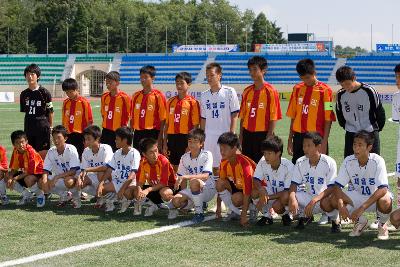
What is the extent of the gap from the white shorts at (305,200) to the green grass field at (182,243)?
0.65ft

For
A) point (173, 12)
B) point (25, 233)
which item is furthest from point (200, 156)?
point (173, 12)

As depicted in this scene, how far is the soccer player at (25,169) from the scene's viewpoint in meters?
8.16

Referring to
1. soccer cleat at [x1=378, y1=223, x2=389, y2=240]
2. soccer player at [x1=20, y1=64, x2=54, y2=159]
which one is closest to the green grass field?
soccer cleat at [x1=378, y1=223, x2=389, y2=240]

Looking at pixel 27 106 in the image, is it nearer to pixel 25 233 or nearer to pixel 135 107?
pixel 135 107

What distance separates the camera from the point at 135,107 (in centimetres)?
853

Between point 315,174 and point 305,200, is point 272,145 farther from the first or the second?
point 305,200

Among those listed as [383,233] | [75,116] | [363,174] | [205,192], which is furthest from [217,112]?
[383,233]

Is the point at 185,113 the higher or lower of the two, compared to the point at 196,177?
higher

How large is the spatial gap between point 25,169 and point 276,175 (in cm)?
336

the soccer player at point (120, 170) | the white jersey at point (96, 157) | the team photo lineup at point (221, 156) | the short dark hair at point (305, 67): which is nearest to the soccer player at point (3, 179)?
the team photo lineup at point (221, 156)

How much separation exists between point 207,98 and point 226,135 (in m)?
1.37

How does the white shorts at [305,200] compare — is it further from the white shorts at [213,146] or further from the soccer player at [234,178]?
the white shorts at [213,146]

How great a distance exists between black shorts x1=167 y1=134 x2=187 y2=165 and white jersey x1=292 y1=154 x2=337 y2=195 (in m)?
2.07

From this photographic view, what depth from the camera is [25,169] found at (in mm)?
8234
